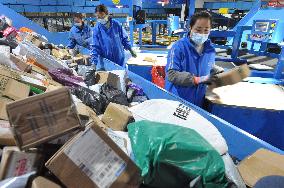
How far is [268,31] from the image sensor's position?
14.4 feet

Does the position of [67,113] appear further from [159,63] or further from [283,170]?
[159,63]

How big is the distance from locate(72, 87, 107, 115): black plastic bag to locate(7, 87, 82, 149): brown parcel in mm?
1105

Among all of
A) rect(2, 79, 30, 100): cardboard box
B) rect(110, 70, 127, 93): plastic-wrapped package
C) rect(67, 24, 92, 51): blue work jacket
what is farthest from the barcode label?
rect(67, 24, 92, 51): blue work jacket

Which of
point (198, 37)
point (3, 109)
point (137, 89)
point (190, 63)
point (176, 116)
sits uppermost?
point (198, 37)

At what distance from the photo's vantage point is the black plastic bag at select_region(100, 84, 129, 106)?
2480 mm

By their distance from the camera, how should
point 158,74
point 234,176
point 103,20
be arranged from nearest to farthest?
point 234,176 → point 103,20 → point 158,74

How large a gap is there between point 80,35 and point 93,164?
18.0 feet

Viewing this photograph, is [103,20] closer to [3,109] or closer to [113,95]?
[113,95]

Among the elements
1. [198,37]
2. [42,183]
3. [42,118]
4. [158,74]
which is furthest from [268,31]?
[42,183]

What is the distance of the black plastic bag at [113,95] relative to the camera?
248 cm

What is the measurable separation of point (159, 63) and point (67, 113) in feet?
10.1

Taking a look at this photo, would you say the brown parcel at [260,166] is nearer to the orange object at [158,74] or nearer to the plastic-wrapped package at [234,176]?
the plastic-wrapped package at [234,176]

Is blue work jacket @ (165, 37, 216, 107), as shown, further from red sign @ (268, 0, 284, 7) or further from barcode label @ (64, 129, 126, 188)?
red sign @ (268, 0, 284, 7)

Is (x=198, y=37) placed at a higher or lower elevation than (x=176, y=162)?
higher
